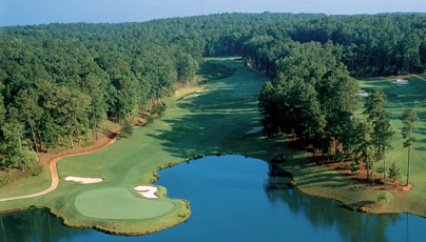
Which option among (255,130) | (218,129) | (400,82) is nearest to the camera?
(255,130)

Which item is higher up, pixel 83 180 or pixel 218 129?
pixel 218 129

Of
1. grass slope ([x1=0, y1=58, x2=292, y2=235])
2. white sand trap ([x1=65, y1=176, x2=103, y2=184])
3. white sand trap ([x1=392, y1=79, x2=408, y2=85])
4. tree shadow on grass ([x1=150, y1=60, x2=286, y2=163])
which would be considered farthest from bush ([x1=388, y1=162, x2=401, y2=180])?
white sand trap ([x1=392, y1=79, x2=408, y2=85])

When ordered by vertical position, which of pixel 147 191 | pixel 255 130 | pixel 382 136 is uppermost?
pixel 382 136

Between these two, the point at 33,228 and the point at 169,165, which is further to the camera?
the point at 169,165

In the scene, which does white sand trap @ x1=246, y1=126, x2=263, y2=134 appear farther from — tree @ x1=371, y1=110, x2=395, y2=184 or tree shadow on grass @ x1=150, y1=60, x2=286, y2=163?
tree @ x1=371, y1=110, x2=395, y2=184

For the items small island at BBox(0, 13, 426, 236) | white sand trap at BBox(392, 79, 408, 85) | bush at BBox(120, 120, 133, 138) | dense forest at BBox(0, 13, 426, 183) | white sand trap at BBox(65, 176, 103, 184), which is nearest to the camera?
small island at BBox(0, 13, 426, 236)

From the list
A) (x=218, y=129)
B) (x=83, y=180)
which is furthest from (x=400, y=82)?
(x=83, y=180)

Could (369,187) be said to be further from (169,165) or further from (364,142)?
(169,165)

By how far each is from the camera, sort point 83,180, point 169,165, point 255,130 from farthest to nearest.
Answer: point 255,130 → point 169,165 → point 83,180
